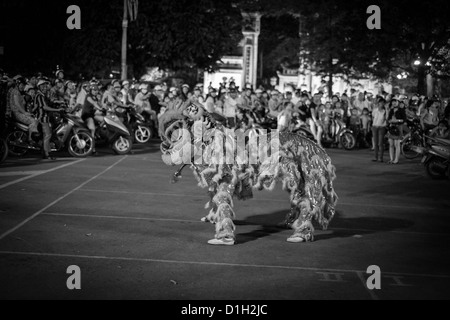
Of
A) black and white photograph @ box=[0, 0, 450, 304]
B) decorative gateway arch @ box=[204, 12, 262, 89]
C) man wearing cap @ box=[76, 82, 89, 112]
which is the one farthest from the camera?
decorative gateway arch @ box=[204, 12, 262, 89]

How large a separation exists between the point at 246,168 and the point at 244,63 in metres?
43.5

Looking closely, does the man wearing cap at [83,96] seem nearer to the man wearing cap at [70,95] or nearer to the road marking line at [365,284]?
the man wearing cap at [70,95]

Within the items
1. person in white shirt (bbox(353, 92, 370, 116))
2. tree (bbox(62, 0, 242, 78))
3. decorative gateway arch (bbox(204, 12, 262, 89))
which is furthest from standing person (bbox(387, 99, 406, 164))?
decorative gateway arch (bbox(204, 12, 262, 89))

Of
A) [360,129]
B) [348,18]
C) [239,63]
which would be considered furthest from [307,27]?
[239,63]

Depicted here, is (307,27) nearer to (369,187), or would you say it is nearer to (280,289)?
(369,187)

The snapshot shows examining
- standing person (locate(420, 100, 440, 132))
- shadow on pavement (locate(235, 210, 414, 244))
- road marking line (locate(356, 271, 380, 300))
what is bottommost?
shadow on pavement (locate(235, 210, 414, 244))

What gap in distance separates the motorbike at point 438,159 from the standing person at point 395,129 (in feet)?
9.95

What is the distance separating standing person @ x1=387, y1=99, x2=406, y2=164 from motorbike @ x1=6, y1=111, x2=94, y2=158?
841cm

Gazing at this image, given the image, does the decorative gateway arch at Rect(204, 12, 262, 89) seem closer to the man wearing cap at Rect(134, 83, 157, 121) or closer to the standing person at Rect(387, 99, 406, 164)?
the man wearing cap at Rect(134, 83, 157, 121)

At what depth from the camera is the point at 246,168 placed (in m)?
8.52

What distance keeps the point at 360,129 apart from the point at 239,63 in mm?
29954

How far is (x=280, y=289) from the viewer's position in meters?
6.40

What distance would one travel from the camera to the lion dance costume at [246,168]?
839 centimetres

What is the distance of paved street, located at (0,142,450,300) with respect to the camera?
641 centimetres
